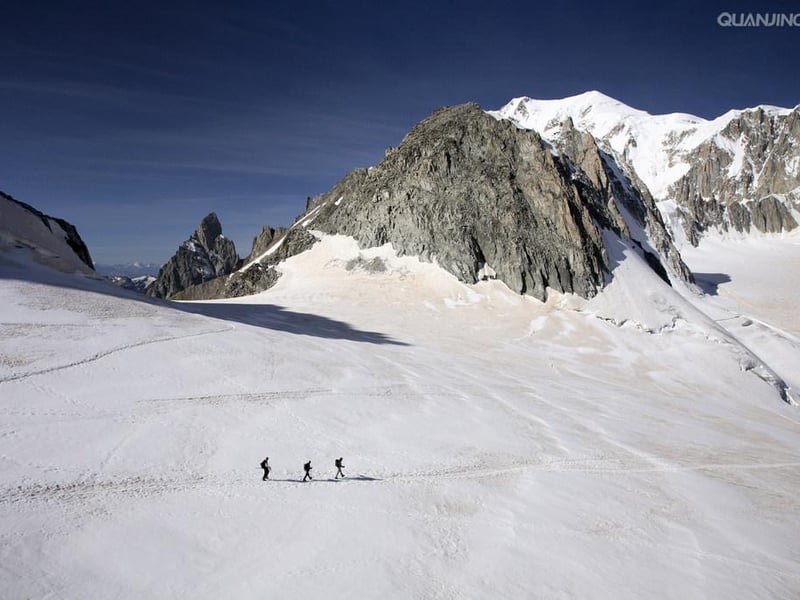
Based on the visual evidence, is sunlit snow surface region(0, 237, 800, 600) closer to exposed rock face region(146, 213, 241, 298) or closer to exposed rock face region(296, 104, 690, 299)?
exposed rock face region(296, 104, 690, 299)

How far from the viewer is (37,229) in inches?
1973

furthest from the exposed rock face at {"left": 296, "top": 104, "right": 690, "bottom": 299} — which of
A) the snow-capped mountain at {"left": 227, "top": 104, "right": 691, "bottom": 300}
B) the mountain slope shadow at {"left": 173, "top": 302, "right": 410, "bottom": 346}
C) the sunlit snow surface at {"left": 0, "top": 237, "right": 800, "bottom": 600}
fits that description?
the mountain slope shadow at {"left": 173, "top": 302, "right": 410, "bottom": 346}

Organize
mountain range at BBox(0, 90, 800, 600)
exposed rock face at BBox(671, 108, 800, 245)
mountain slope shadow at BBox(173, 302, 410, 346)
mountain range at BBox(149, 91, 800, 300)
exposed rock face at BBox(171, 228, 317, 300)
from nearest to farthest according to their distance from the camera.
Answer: mountain range at BBox(0, 90, 800, 600) → mountain slope shadow at BBox(173, 302, 410, 346) → mountain range at BBox(149, 91, 800, 300) → exposed rock face at BBox(171, 228, 317, 300) → exposed rock face at BBox(671, 108, 800, 245)

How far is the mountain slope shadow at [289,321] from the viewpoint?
46344 mm

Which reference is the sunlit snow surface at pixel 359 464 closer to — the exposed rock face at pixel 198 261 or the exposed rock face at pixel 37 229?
the exposed rock face at pixel 37 229

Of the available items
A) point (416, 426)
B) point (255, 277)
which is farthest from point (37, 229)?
point (416, 426)

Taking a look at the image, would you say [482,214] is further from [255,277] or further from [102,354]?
[102,354]

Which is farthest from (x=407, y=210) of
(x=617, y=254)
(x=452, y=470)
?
(x=452, y=470)

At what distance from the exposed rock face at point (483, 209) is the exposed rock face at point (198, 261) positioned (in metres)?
73.6

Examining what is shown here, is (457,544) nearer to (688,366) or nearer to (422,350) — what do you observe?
(422,350)

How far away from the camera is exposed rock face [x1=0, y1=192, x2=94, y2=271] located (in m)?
47.5

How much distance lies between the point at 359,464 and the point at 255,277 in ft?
195

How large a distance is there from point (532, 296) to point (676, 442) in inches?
1431

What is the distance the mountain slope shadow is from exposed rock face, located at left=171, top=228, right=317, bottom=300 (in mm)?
16643
